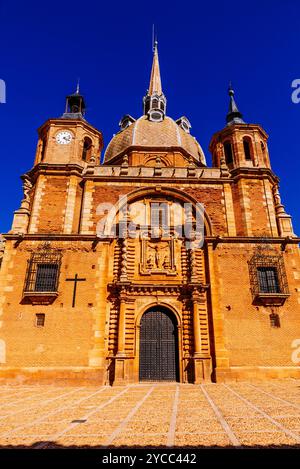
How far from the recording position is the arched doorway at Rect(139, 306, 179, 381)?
47.9 feet

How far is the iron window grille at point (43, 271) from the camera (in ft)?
49.2

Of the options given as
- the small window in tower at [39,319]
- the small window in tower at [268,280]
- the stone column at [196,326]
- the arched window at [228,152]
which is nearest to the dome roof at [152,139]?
the arched window at [228,152]

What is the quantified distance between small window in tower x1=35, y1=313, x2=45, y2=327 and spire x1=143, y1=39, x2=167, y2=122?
21.2 metres

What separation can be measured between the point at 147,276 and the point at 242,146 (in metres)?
11.6

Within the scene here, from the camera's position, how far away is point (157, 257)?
16.5 meters

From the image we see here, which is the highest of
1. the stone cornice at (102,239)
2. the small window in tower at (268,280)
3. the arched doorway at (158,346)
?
the stone cornice at (102,239)

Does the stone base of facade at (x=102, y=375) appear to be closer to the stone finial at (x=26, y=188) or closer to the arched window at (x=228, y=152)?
the stone finial at (x=26, y=188)

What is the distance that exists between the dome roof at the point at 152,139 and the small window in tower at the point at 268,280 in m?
12.5

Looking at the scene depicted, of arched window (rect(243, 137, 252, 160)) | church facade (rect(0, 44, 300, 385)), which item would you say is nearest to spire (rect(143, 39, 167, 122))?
arched window (rect(243, 137, 252, 160))

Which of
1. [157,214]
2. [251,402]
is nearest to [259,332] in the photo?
[251,402]

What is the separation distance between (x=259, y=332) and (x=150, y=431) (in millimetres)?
10118

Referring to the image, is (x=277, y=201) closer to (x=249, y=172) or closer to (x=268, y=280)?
(x=249, y=172)

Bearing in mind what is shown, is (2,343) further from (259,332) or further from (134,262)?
(259,332)

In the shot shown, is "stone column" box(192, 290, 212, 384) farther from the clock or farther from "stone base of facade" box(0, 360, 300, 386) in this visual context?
the clock
